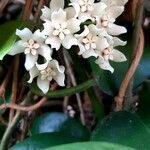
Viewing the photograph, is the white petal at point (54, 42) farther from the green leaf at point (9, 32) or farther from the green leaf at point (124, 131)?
the green leaf at point (124, 131)

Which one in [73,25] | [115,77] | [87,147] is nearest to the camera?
[87,147]

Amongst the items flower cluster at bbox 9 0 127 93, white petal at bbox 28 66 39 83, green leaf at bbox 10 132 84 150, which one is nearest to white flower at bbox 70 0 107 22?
flower cluster at bbox 9 0 127 93

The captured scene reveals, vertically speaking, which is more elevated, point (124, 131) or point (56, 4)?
point (56, 4)

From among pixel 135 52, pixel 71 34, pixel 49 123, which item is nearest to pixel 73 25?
pixel 71 34

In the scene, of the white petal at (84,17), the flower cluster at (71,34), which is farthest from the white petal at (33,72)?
the white petal at (84,17)

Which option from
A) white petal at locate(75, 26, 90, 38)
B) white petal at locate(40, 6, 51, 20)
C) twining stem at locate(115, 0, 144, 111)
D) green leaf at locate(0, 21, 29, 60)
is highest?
white petal at locate(40, 6, 51, 20)

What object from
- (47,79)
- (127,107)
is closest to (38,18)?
(47,79)

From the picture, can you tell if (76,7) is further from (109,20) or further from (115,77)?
(115,77)

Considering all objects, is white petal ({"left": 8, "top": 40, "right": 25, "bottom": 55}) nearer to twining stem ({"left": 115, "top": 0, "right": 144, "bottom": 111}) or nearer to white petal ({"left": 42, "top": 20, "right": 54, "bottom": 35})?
white petal ({"left": 42, "top": 20, "right": 54, "bottom": 35})
